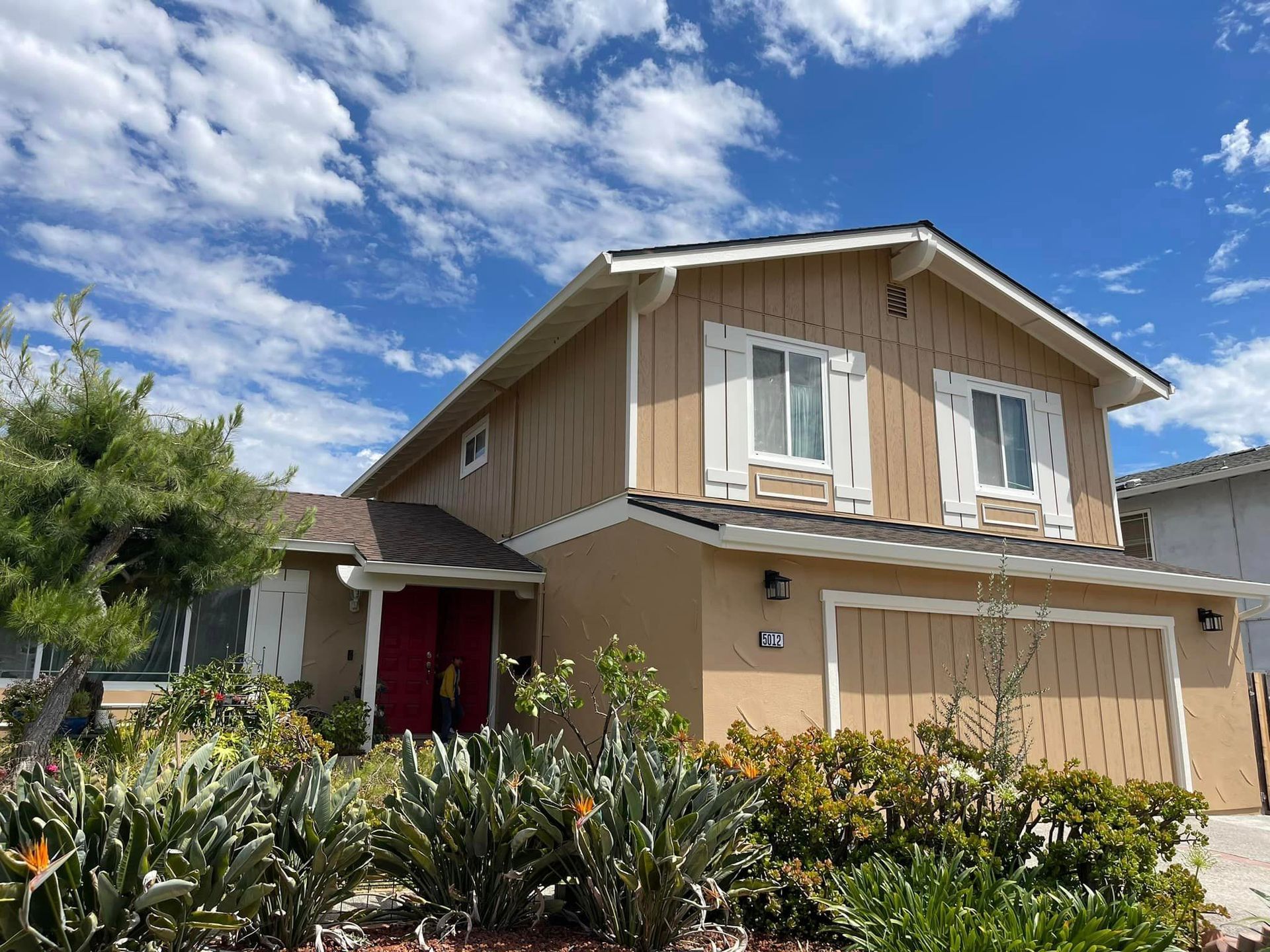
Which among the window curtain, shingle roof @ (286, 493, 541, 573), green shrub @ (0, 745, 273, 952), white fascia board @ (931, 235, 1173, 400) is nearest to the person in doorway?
shingle roof @ (286, 493, 541, 573)

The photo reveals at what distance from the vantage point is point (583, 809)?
453cm

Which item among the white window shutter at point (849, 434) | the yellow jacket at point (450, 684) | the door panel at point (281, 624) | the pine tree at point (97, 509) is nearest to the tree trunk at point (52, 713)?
the pine tree at point (97, 509)

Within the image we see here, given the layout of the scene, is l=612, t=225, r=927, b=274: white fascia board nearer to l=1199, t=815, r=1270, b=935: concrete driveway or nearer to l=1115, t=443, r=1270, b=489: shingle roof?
l=1199, t=815, r=1270, b=935: concrete driveway

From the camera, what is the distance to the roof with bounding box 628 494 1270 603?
8.54 m

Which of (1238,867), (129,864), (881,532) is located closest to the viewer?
(129,864)

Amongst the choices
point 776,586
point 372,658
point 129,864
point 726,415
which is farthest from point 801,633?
point 129,864

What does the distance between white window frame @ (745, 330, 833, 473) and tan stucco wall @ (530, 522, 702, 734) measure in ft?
6.36

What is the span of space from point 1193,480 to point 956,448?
28.1 ft

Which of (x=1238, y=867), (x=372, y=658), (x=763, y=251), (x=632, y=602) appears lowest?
(x=1238, y=867)

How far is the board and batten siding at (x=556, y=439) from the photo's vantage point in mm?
10359

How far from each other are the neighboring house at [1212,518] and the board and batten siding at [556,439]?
37.3ft

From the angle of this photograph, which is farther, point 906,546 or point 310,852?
point 906,546

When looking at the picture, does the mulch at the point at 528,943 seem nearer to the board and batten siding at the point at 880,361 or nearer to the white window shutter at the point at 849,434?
the board and batten siding at the point at 880,361

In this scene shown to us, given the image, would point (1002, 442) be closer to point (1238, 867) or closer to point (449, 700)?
point (1238, 867)
